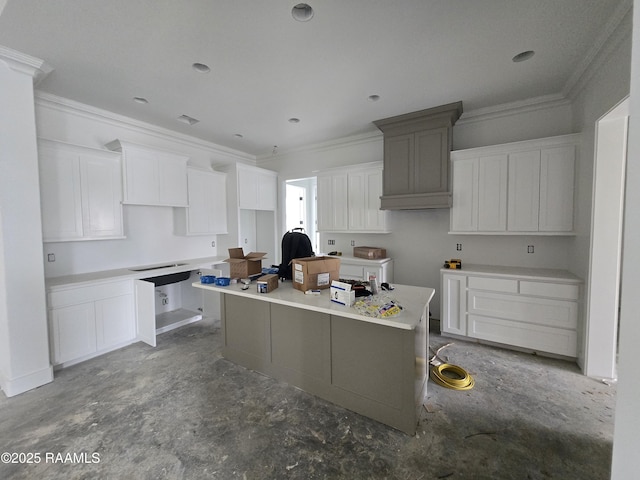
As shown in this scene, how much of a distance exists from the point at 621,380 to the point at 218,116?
4.14 metres

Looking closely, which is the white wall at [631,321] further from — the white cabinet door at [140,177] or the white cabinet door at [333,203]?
the white cabinet door at [140,177]

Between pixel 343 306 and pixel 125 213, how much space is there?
3.47m

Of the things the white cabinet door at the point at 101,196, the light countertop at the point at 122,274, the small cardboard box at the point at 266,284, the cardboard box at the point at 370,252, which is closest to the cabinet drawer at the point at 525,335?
the cardboard box at the point at 370,252

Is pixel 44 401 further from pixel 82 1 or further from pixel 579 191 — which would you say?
pixel 579 191

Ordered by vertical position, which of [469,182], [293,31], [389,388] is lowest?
[389,388]

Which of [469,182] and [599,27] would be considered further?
[469,182]

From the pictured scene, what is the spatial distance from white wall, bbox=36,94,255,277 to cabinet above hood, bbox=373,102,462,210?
3.13 meters

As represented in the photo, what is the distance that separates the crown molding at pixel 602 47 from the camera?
1.86 metres

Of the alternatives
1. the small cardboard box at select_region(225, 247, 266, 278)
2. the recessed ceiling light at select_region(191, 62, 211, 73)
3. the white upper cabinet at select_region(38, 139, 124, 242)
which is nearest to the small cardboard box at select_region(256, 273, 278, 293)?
the small cardboard box at select_region(225, 247, 266, 278)

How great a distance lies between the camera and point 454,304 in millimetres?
3314

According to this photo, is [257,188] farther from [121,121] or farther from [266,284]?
[266,284]

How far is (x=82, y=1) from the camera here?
1.76 m

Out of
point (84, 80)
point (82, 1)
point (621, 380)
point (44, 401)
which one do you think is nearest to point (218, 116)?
point (84, 80)

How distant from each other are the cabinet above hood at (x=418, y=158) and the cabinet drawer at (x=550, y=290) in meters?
1.26
